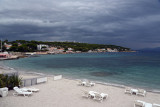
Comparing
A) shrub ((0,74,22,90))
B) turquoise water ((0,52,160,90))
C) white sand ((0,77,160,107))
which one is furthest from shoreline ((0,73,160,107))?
turquoise water ((0,52,160,90))

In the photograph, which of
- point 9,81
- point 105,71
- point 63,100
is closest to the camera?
point 63,100

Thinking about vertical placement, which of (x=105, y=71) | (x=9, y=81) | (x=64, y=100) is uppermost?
(x=9, y=81)

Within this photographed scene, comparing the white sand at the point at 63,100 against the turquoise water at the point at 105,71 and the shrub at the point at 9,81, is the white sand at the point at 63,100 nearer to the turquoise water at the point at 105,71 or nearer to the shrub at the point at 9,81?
the shrub at the point at 9,81

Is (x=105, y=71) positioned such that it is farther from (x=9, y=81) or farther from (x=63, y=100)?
(x=9, y=81)

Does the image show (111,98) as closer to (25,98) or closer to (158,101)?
(158,101)

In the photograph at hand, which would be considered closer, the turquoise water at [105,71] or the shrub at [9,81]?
the shrub at [9,81]

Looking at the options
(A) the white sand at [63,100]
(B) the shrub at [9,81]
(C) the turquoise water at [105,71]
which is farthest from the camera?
(C) the turquoise water at [105,71]

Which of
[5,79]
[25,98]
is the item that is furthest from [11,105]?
[5,79]

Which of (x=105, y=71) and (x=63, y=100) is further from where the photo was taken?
(x=105, y=71)

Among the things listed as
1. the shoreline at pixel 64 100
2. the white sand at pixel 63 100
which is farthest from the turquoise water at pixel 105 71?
the white sand at pixel 63 100

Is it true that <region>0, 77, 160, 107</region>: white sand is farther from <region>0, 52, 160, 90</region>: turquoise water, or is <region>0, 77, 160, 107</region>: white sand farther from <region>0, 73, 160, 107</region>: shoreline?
<region>0, 52, 160, 90</region>: turquoise water

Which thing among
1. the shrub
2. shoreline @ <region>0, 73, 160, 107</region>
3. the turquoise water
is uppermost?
the shrub

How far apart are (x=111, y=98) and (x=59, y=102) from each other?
140 inches

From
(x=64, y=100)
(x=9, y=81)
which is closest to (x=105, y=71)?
(x=64, y=100)
